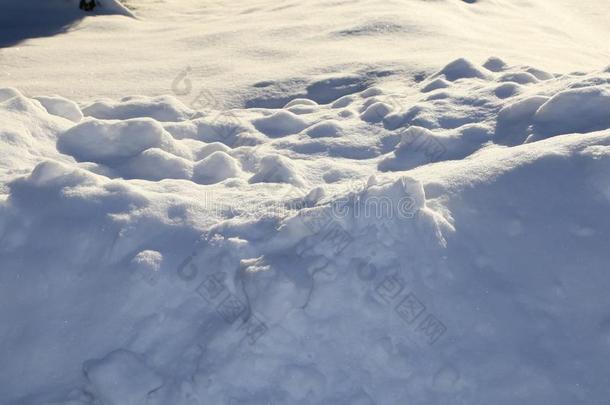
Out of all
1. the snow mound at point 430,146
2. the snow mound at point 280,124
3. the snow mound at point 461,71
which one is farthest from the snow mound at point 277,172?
the snow mound at point 461,71

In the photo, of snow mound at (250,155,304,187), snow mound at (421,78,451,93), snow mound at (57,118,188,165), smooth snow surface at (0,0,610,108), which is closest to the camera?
snow mound at (250,155,304,187)

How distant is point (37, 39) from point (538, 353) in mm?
5876

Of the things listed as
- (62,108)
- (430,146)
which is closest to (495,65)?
(430,146)

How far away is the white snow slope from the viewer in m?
2.51

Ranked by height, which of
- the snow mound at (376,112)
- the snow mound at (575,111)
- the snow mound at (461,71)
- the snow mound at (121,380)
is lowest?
the snow mound at (121,380)

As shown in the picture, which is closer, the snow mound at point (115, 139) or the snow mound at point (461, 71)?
the snow mound at point (115, 139)

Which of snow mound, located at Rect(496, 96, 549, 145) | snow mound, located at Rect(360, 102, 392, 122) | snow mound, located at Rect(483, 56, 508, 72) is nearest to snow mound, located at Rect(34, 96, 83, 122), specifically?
snow mound, located at Rect(360, 102, 392, 122)

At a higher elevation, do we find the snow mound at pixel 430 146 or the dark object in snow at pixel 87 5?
the snow mound at pixel 430 146

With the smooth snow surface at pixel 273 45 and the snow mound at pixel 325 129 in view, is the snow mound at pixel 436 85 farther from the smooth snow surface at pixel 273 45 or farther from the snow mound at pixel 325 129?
the snow mound at pixel 325 129

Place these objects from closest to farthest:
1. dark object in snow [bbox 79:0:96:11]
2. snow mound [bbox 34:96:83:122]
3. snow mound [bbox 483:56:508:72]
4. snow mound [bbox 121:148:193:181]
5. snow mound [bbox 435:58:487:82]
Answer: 1. snow mound [bbox 121:148:193:181]
2. snow mound [bbox 34:96:83:122]
3. snow mound [bbox 435:58:487:82]
4. snow mound [bbox 483:56:508:72]
5. dark object in snow [bbox 79:0:96:11]

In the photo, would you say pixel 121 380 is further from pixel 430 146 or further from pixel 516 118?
pixel 516 118

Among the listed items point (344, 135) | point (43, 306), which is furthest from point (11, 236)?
point (344, 135)

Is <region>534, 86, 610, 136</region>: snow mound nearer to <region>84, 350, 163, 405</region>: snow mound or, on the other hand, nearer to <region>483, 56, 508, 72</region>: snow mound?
<region>483, 56, 508, 72</region>: snow mound

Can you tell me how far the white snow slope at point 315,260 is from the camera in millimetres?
2510
